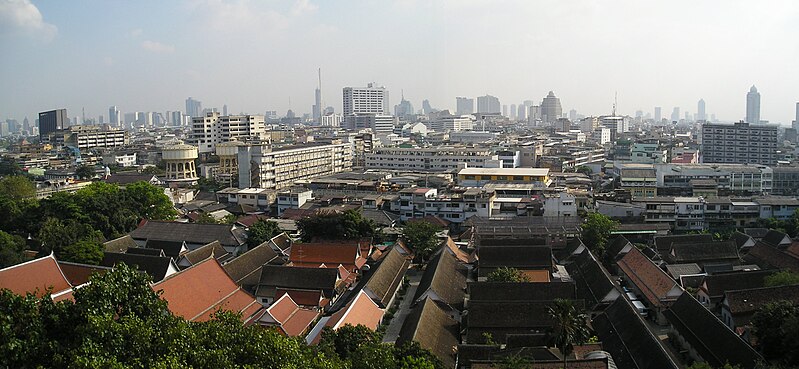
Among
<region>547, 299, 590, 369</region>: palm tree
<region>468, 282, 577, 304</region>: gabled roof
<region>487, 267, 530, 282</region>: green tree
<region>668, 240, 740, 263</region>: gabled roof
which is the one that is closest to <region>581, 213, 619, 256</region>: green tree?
<region>668, 240, 740, 263</region>: gabled roof

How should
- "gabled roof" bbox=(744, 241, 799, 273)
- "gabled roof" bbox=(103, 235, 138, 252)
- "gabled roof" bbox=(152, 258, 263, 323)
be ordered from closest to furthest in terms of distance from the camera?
"gabled roof" bbox=(152, 258, 263, 323) < "gabled roof" bbox=(744, 241, 799, 273) < "gabled roof" bbox=(103, 235, 138, 252)

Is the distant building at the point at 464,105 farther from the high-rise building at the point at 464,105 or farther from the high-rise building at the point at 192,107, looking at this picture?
the high-rise building at the point at 192,107

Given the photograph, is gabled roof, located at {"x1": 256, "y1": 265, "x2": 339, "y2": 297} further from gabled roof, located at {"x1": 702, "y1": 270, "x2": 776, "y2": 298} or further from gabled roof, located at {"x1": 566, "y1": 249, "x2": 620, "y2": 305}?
gabled roof, located at {"x1": 702, "y1": 270, "x2": 776, "y2": 298}

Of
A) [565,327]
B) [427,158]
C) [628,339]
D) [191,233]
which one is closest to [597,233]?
[628,339]

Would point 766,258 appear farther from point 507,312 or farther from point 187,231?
point 187,231

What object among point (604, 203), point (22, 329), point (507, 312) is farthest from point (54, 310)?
point (604, 203)

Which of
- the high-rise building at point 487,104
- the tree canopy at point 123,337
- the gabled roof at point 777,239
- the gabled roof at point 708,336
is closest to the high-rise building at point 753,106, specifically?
the high-rise building at point 487,104

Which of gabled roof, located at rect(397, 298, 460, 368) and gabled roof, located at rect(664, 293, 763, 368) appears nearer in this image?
gabled roof, located at rect(664, 293, 763, 368)

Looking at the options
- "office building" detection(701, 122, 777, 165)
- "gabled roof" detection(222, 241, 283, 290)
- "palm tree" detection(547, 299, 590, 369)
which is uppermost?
"office building" detection(701, 122, 777, 165)
